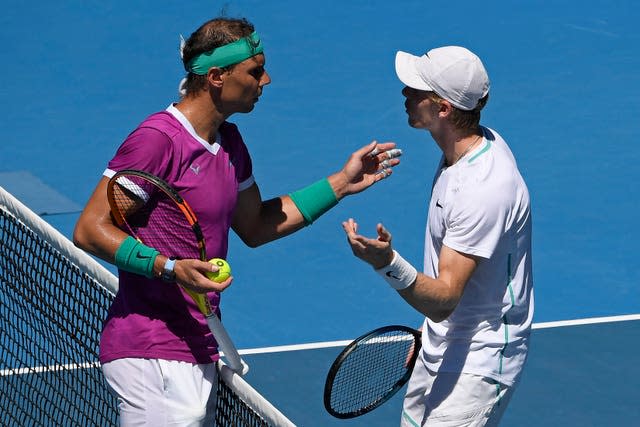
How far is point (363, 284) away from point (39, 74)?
5463mm

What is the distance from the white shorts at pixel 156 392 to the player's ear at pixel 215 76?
3.31 ft

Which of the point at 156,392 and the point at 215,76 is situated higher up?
the point at 215,76

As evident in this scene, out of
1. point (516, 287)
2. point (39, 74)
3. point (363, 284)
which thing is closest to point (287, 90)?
point (39, 74)

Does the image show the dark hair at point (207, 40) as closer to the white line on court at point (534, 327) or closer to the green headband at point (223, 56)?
the green headband at point (223, 56)

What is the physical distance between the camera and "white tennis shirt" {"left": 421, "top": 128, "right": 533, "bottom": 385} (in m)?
4.30

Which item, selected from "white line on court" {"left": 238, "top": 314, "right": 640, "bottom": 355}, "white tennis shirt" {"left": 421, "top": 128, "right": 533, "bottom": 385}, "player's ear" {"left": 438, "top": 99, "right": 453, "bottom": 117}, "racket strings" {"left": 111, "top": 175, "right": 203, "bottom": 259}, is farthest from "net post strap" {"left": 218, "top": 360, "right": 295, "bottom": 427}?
"white line on court" {"left": 238, "top": 314, "right": 640, "bottom": 355}

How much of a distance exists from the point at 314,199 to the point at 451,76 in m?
0.91

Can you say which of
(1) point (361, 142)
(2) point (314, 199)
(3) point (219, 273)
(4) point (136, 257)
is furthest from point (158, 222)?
(1) point (361, 142)

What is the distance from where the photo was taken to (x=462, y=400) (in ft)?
14.8

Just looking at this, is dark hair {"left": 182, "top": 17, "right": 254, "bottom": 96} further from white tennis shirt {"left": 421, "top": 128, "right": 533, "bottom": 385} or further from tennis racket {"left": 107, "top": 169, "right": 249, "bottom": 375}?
white tennis shirt {"left": 421, "top": 128, "right": 533, "bottom": 385}

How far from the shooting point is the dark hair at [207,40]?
14.8 feet

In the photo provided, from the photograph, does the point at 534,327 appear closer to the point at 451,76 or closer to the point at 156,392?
the point at 451,76

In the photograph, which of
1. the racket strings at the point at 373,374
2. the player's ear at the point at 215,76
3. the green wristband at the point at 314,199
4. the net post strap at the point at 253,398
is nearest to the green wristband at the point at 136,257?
the net post strap at the point at 253,398

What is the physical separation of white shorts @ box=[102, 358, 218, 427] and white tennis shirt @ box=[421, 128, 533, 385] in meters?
0.92
